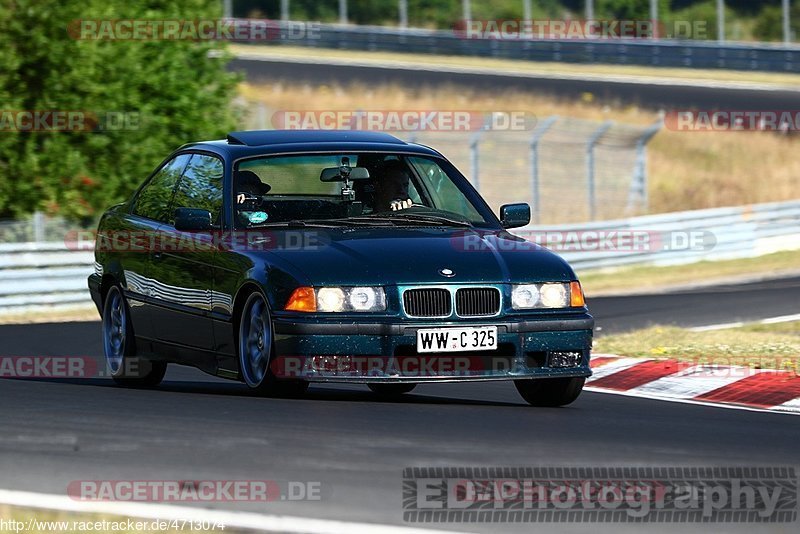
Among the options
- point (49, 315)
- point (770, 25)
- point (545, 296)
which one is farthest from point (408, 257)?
point (770, 25)

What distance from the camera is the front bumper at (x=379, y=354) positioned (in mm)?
8719

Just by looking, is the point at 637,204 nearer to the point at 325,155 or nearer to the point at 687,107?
the point at 687,107

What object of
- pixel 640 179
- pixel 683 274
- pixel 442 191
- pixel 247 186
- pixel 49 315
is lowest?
pixel 683 274

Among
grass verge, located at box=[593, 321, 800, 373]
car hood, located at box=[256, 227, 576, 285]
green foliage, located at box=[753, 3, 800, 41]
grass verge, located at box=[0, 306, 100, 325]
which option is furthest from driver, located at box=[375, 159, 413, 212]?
green foliage, located at box=[753, 3, 800, 41]

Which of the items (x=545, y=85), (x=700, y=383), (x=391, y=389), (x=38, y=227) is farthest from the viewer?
(x=545, y=85)

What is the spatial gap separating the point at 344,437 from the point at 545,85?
36334 mm

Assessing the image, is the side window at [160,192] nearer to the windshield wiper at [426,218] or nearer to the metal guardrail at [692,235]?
the windshield wiper at [426,218]

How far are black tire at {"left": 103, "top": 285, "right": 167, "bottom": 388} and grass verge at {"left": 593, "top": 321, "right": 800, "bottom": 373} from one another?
4030 mm

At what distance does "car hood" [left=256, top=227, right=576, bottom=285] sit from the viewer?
346 inches

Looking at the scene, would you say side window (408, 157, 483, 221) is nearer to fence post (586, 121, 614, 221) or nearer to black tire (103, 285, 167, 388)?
black tire (103, 285, 167, 388)

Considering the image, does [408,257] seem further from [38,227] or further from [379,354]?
[38,227]

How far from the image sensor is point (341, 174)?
9.98 m

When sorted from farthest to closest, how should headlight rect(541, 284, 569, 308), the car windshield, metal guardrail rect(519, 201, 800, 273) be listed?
metal guardrail rect(519, 201, 800, 273) < the car windshield < headlight rect(541, 284, 569, 308)

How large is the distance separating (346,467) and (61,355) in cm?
694
